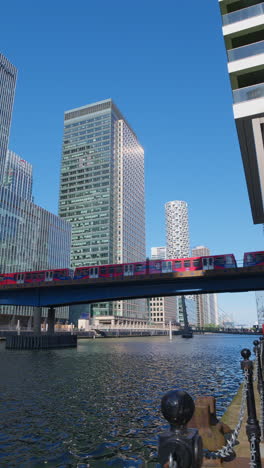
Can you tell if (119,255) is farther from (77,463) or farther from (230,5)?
(77,463)

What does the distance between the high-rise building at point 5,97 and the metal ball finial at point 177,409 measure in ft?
497

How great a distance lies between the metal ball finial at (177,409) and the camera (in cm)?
313

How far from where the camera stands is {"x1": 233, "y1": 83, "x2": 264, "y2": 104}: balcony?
2291cm

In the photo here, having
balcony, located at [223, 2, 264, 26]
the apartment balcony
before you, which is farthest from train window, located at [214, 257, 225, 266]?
balcony, located at [223, 2, 264, 26]

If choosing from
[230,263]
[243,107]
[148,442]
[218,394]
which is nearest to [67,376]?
[218,394]

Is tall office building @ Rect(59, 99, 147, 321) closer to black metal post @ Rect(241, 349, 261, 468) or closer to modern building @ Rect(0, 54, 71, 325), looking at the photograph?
modern building @ Rect(0, 54, 71, 325)

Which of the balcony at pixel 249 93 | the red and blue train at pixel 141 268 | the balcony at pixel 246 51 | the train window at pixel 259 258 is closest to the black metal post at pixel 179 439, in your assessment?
the balcony at pixel 249 93

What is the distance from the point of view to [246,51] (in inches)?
980

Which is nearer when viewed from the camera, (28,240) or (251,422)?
(251,422)

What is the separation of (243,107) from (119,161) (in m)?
178

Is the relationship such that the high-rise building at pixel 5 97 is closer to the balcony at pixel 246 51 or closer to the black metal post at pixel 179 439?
the balcony at pixel 246 51

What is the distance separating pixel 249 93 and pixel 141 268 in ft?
92.9

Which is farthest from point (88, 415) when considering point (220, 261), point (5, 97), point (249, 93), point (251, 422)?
point (5, 97)

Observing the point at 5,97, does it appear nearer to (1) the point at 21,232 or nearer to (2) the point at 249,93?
(1) the point at 21,232
